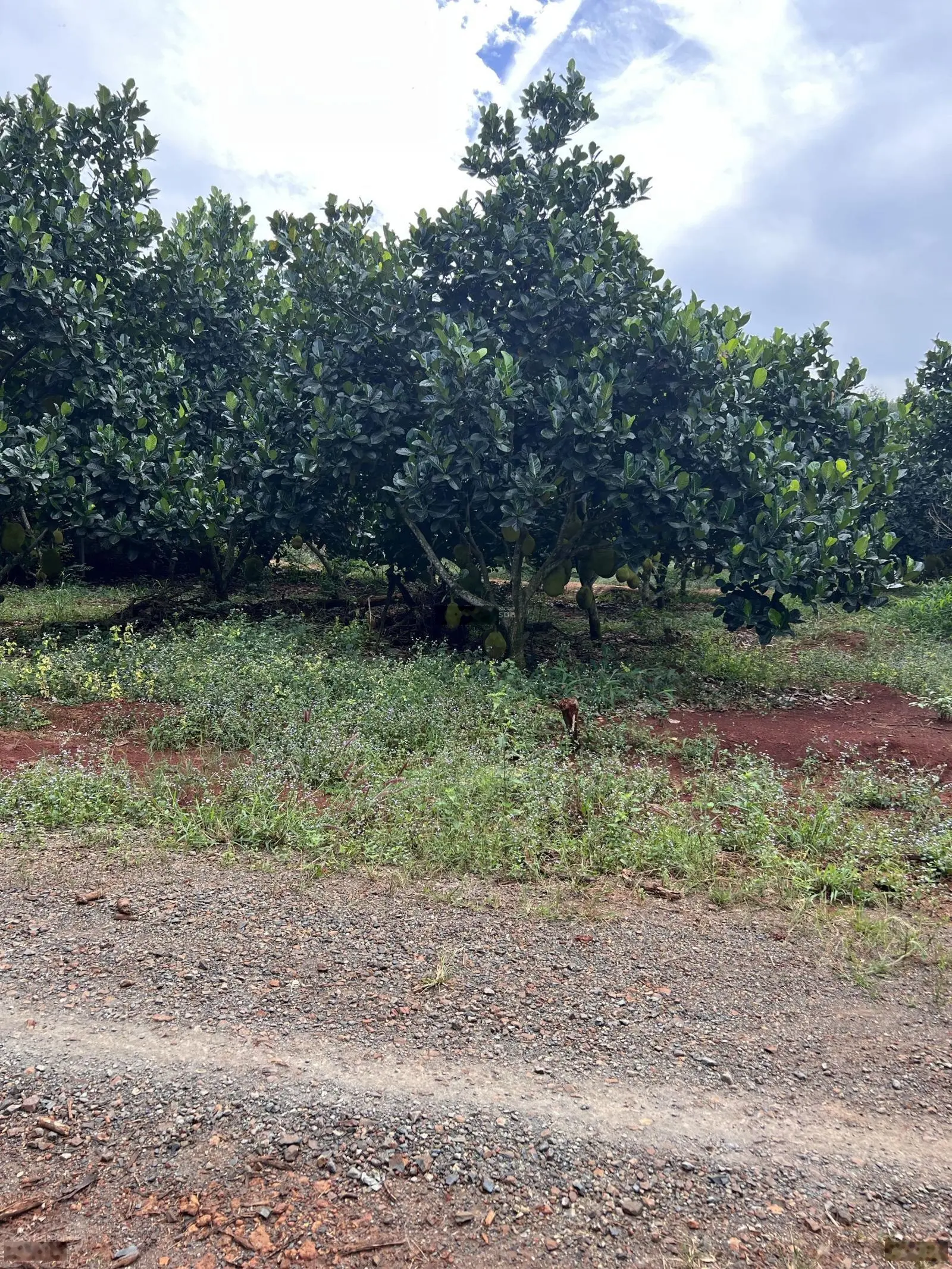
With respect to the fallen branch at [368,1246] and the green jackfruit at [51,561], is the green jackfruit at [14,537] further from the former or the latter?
the fallen branch at [368,1246]

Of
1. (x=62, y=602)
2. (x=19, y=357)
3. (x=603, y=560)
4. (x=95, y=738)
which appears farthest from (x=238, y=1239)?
(x=62, y=602)

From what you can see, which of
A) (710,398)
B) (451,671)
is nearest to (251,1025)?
(451,671)

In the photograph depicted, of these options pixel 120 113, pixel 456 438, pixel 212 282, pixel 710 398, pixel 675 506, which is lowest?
pixel 675 506

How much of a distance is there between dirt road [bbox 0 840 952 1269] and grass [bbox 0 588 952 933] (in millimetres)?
459

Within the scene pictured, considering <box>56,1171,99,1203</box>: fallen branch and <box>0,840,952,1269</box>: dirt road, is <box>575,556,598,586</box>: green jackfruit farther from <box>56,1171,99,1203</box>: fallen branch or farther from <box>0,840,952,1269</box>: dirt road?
<box>56,1171,99,1203</box>: fallen branch

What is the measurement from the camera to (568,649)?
802 centimetres

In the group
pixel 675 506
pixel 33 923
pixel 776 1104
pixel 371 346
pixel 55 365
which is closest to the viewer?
pixel 776 1104

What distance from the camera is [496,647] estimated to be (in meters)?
7.50

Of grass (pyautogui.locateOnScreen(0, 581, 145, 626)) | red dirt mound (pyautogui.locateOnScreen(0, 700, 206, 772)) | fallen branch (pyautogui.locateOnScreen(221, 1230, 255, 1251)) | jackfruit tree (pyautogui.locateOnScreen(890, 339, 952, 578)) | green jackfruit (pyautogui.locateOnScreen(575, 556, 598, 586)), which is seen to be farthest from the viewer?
jackfruit tree (pyautogui.locateOnScreen(890, 339, 952, 578))

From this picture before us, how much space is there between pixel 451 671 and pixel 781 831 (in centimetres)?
333

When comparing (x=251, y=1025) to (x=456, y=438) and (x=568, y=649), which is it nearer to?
(x=456, y=438)

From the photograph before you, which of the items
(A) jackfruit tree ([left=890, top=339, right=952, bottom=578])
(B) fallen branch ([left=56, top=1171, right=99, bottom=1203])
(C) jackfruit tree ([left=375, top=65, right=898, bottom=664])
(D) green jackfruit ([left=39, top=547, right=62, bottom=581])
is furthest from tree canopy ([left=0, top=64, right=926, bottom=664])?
(A) jackfruit tree ([left=890, top=339, right=952, bottom=578])

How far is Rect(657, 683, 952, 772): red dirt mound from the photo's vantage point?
5.21 metres

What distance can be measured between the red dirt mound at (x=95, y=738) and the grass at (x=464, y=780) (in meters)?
0.14
